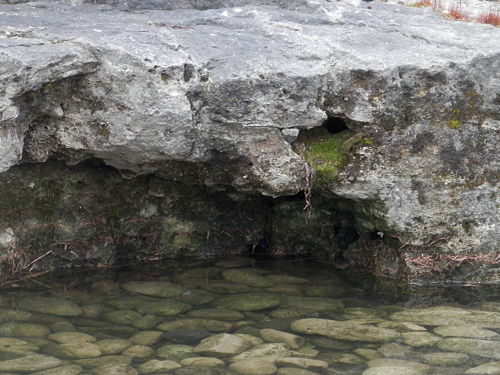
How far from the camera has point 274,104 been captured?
6109 mm

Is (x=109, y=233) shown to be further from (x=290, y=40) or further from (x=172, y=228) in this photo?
(x=290, y=40)

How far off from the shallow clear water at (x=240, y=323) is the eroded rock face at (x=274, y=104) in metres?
0.66

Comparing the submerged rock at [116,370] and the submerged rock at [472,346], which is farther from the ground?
the submerged rock at [472,346]

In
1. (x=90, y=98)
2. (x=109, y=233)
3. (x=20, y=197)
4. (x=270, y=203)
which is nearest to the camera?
(x=90, y=98)

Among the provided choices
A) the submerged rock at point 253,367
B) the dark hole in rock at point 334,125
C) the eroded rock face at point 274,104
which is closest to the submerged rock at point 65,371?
the submerged rock at point 253,367

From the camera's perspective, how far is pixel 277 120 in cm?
617

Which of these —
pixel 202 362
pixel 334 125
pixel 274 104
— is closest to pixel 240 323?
pixel 202 362

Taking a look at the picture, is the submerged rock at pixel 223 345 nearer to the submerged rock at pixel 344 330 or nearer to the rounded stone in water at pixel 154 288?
the submerged rock at pixel 344 330

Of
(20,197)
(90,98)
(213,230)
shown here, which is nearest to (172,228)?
(213,230)

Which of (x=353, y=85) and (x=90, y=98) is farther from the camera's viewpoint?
(x=353, y=85)

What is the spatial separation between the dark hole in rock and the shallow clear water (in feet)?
4.49

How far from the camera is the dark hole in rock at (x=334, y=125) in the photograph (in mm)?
6645

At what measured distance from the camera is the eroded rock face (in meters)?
5.81

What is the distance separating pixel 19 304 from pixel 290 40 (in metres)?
3.14
